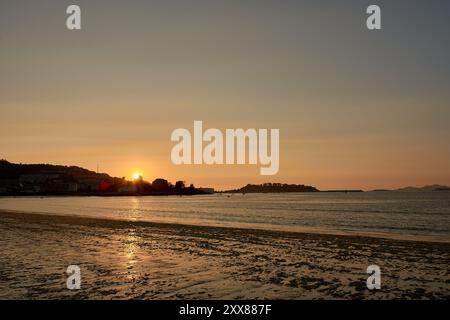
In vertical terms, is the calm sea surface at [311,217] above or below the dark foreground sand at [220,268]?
below

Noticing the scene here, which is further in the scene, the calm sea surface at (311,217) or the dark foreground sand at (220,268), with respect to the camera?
the calm sea surface at (311,217)

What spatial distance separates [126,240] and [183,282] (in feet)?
50.6

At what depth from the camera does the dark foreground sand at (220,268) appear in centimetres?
1409

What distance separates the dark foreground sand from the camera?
555 inches

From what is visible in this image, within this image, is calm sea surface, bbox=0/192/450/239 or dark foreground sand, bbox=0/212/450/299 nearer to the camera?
dark foreground sand, bbox=0/212/450/299

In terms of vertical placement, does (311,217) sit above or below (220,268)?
below

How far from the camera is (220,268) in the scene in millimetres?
18844

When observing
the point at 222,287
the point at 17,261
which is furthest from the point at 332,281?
the point at 17,261

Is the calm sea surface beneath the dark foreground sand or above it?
beneath

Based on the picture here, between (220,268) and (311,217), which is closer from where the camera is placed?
(220,268)
